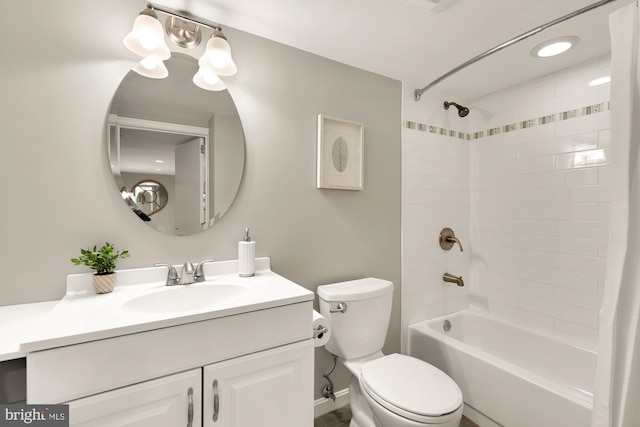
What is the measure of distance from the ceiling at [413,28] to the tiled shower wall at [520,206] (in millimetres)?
326

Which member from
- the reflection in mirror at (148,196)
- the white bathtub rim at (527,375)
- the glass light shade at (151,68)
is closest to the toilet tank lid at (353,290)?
the white bathtub rim at (527,375)

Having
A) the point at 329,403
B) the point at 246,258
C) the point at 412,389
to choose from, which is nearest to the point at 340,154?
the point at 246,258

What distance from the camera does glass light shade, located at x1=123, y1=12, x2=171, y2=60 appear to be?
110 cm

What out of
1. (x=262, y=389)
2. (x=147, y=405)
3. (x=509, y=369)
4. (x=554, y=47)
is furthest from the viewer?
(x=554, y=47)

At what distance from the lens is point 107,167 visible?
45.9 inches

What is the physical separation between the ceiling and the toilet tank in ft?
4.53

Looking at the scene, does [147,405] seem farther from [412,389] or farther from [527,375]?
[527,375]

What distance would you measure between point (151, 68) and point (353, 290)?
4.77 ft

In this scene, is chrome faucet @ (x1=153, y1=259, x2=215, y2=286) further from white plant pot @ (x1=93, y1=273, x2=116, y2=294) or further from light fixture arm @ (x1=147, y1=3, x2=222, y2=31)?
light fixture arm @ (x1=147, y1=3, x2=222, y2=31)

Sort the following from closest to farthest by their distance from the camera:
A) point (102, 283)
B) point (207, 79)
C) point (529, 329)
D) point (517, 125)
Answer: point (102, 283), point (207, 79), point (529, 329), point (517, 125)

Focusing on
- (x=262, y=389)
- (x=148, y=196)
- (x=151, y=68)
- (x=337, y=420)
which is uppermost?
(x=151, y=68)

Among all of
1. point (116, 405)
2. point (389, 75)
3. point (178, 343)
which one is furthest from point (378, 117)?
point (116, 405)

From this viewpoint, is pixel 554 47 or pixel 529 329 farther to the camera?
pixel 529 329

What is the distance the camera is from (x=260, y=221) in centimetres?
147
